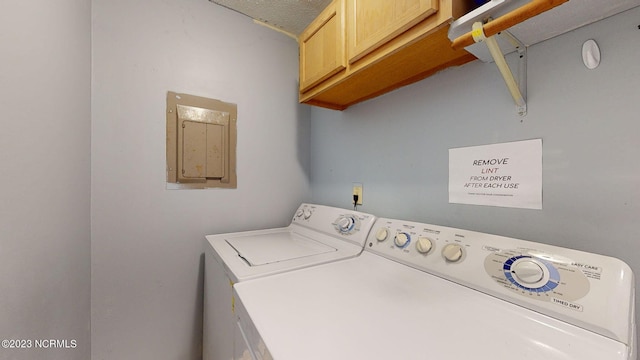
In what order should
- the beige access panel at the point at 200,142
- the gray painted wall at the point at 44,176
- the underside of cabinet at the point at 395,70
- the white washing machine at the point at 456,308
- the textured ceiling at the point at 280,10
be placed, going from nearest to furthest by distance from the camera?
the white washing machine at the point at 456,308, the gray painted wall at the point at 44,176, the underside of cabinet at the point at 395,70, the beige access panel at the point at 200,142, the textured ceiling at the point at 280,10

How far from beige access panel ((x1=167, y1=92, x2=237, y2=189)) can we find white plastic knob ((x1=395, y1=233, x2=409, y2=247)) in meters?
1.08

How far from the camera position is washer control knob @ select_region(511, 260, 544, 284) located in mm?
591

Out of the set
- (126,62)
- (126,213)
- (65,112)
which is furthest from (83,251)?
(126,62)

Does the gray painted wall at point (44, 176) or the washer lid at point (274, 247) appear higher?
the gray painted wall at point (44, 176)

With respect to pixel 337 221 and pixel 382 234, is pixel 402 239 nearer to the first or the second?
pixel 382 234

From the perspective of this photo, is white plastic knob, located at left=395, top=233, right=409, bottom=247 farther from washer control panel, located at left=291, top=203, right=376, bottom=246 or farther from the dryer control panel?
washer control panel, located at left=291, top=203, right=376, bottom=246

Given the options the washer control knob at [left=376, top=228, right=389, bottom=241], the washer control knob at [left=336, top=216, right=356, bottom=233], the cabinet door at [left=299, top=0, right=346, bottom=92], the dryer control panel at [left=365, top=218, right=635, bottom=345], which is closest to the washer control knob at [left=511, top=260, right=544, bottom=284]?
the dryer control panel at [left=365, top=218, right=635, bottom=345]

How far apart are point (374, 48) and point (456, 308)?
0.92 meters

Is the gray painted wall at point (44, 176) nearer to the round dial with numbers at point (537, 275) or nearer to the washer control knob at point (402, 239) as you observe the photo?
the washer control knob at point (402, 239)

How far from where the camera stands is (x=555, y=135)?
0.72 metres

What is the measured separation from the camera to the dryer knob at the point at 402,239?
0.91m

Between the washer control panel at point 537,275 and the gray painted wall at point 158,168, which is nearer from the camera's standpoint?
the washer control panel at point 537,275

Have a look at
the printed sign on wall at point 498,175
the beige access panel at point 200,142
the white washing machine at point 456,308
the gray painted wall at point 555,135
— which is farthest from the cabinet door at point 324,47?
the white washing machine at point 456,308

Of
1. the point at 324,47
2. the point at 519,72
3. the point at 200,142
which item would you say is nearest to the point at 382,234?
the point at 519,72
